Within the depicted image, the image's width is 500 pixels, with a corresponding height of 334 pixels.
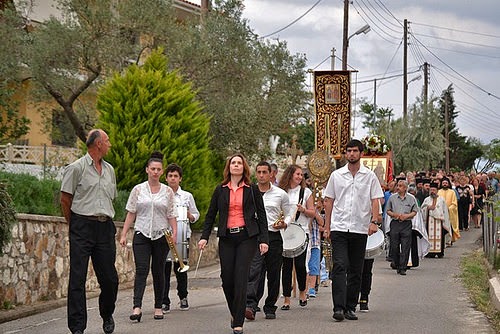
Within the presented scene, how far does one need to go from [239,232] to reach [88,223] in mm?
1616

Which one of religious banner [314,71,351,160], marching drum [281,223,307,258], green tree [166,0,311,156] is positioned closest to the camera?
marching drum [281,223,307,258]

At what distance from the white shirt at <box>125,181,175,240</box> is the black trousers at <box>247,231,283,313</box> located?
1.18 m

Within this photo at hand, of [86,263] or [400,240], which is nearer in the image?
[86,263]


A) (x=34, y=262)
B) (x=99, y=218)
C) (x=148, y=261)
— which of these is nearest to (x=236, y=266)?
(x=99, y=218)

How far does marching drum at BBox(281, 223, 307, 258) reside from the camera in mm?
13023

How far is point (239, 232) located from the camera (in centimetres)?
1075

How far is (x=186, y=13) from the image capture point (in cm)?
4016

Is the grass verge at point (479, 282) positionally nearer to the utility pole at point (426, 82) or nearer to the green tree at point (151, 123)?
the green tree at point (151, 123)

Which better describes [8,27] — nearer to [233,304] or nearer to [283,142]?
[233,304]

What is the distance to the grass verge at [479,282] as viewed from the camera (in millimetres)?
12711

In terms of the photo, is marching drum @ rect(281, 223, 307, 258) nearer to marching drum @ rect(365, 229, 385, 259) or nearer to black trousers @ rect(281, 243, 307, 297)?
black trousers @ rect(281, 243, 307, 297)

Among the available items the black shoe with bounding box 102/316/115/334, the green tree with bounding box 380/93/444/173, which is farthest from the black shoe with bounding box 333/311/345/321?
the green tree with bounding box 380/93/444/173

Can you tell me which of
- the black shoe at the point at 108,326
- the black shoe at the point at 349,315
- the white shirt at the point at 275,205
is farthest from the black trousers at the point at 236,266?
the black shoe at the point at 349,315

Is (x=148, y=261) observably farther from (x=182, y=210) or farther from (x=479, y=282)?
(x=479, y=282)
